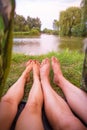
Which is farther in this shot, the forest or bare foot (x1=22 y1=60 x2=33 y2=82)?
bare foot (x1=22 y1=60 x2=33 y2=82)

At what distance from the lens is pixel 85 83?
671 mm

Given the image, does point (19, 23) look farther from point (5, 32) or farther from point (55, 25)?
point (5, 32)

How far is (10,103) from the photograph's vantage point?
0.68 meters

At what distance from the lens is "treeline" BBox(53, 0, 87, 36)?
0.76 metres

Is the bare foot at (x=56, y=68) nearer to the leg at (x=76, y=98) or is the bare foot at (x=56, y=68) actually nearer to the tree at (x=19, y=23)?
the leg at (x=76, y=98)

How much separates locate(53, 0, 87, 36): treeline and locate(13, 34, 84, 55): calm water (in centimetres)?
3

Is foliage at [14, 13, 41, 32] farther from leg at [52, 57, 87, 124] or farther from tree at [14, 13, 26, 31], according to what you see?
leg at [52, 57, 87, 124]

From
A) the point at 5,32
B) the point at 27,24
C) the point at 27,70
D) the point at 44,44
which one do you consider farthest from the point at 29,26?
the point at 5,32

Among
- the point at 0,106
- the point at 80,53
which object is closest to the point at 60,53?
the point at 80,53

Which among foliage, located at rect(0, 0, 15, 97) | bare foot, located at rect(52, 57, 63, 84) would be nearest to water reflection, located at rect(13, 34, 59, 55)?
bare foot, located at rect(52, 57, 63, 84)

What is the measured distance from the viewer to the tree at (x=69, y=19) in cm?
79

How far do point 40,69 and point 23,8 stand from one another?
0.33m

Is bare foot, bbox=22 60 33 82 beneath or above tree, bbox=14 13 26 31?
beneath

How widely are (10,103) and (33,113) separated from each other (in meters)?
0.08
